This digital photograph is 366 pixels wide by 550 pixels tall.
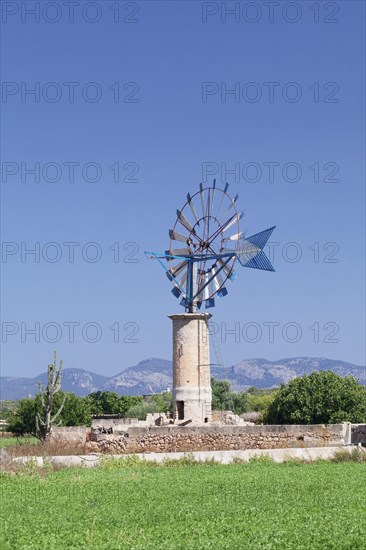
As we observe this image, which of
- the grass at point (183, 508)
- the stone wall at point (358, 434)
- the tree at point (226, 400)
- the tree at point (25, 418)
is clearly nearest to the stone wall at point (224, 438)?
the stone wall at point (358, 434)

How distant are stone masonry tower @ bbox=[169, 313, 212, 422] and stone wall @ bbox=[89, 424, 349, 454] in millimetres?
6757

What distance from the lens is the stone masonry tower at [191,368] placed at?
39.8 meters

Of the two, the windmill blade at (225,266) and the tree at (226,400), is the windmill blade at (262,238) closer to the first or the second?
the windmill blade at (225,266)

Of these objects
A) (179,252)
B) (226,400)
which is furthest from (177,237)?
(226,400)

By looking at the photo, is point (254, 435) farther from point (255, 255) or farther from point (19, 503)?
point (19, 503)

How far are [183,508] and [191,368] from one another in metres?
22.1

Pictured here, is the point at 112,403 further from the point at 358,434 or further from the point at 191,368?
the point at 358,434

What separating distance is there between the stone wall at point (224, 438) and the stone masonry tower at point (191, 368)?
676 centimetres

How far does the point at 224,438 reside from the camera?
3272 cm

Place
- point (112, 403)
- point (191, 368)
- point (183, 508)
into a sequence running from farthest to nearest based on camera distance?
1. point (112, 403)
2. point (191, 368)
3. point (183, 508)

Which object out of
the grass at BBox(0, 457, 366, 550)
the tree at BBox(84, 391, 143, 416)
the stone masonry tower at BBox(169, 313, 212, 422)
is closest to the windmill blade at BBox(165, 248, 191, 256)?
the stone masonry tower at BBox(169, 313, 212, 422)

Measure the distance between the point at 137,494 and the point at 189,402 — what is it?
19.5 m

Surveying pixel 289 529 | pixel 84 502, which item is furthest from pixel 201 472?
pixel 289 529

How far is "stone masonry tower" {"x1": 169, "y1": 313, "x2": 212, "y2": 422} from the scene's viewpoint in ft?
131
